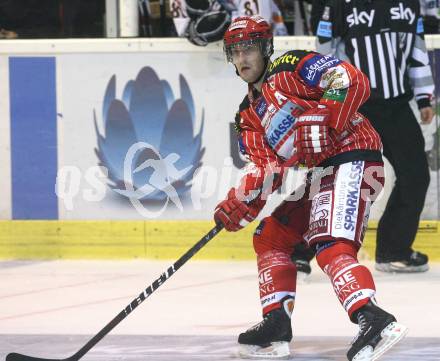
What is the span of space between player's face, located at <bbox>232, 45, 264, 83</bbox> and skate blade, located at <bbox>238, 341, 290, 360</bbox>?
971mm

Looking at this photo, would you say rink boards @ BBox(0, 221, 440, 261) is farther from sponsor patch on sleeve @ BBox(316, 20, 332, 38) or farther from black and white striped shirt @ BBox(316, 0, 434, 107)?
sponsor patch on sleeve @ BBox(316, 20, 332, 38)

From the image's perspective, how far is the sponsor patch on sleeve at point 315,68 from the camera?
4.45 metres

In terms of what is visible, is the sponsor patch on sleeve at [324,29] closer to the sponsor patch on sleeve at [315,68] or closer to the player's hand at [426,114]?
the player's hand at [426,114]

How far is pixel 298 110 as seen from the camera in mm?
4543

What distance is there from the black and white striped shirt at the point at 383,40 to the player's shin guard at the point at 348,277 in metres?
2.38

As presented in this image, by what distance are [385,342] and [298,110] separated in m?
0.91

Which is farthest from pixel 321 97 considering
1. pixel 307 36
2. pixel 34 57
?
pixel 34 57

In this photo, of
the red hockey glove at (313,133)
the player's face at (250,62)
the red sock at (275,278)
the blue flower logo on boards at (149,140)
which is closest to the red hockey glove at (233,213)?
the red sock at (275,278)

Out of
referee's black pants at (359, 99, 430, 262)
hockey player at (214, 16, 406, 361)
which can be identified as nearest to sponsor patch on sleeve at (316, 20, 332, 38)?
referee's black pants at (359, 99, 430, 262)

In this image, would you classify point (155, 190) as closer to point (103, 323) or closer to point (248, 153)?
point (103, 323)

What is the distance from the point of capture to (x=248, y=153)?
184 inches

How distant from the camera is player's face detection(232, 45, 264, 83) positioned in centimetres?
459

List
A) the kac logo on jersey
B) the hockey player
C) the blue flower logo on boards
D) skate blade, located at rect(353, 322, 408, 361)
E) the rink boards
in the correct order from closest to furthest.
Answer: skate blade, located at rect(353, 322, 408, 361) → the hockey player → the kac logo on jersey → the rink boards → the blue flower logo on boards

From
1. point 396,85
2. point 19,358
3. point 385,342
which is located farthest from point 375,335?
point 396,85
